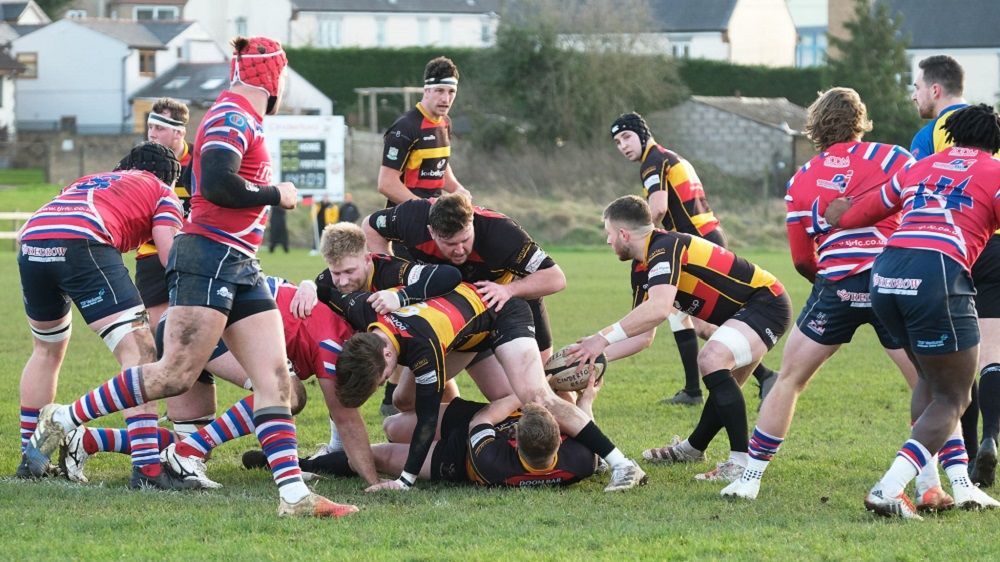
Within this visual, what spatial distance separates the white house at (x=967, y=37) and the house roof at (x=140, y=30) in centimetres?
3864

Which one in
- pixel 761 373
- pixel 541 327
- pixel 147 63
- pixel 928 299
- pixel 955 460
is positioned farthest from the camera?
pixel 147 63

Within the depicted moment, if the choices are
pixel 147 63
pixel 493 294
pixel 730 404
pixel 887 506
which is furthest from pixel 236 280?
pixel 147 63

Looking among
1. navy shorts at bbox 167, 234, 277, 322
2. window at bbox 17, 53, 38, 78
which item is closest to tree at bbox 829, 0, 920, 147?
window at bbox 17, 53, 38, 78

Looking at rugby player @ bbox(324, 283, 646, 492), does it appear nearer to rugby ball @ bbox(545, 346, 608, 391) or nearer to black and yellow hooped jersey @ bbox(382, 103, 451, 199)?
rugby ball @ bbox(545, 346, 608, 391)

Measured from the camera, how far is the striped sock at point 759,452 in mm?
6711

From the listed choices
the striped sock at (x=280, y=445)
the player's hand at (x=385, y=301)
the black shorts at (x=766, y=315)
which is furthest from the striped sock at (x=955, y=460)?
the striped sock at (x=280, y=445)

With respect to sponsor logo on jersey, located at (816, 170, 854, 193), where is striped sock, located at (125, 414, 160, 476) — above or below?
below

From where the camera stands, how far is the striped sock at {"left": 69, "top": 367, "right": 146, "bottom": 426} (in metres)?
6.41

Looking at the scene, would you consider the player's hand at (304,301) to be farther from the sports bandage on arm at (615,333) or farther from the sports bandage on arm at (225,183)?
the sports bandage on arm at (615,333)

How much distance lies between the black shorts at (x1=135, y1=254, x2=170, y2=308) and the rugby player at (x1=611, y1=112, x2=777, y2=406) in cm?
388

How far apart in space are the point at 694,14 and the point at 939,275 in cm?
6963

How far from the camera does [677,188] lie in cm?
1075

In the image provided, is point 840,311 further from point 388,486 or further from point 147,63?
point 147,63

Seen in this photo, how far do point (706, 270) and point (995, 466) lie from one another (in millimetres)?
1942
